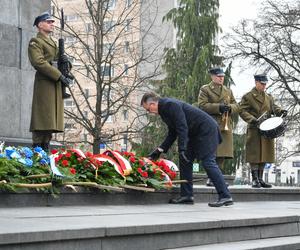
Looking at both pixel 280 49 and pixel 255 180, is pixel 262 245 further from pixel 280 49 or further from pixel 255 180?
pixel 280 49

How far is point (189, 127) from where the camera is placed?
9328mm

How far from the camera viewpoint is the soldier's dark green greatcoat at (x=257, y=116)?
1284cm

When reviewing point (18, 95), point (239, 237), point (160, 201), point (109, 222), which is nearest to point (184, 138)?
point (160, 201)

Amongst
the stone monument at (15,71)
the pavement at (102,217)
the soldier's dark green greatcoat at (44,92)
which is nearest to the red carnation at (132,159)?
the pavement at (102,217)

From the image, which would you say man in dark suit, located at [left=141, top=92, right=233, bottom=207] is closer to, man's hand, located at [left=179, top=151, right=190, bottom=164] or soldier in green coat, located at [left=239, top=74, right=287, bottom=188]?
man's hand, located at [left=179, top=151, right=190, bottom=164]

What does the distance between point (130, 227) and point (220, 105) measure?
5969mm

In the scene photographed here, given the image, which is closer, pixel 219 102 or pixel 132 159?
pixel 132 159

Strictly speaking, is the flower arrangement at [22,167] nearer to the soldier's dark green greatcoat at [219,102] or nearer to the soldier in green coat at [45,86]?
the soldier in green coat at [45,86]

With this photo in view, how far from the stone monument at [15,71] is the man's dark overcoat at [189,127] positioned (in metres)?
3.16

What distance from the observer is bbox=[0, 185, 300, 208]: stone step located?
25.6ft

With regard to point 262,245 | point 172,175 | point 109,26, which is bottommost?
point 262,245

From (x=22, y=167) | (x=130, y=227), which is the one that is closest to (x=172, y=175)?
(x=22, y=167)

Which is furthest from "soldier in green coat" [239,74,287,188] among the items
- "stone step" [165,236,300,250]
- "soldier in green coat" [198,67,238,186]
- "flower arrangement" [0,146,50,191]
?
"flower arrangement" [0,146,50,191]

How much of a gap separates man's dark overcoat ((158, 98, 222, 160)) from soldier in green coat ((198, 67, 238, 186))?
7.14 feet
